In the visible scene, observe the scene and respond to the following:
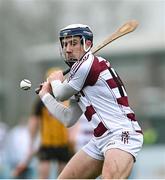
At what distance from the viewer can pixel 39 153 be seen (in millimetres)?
11906

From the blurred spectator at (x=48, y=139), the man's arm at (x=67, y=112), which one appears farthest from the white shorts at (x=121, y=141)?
the blurred spectator at (x=48, y=139)

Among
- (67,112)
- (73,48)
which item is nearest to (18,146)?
(67,112)

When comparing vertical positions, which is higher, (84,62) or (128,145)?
(84,62)

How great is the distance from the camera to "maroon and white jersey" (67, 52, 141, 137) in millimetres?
7281

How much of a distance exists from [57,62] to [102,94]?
79.4 ft

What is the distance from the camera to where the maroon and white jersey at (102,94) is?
23.9ft

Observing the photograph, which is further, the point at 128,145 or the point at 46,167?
the point at 46,167

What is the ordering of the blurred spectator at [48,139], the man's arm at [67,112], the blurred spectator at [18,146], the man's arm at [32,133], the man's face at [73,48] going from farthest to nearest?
the blurred spectator at [18,146], the man's arm at [32,133], the blurred spectator at [48,139], the man's arm at [67,112], the man's face at [73,48]

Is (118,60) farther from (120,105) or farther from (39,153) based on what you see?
(120,105)

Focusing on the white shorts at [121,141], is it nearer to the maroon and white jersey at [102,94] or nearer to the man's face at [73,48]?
the maroon and white jersey at [102,94]

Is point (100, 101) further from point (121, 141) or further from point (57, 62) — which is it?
point (57, 62)

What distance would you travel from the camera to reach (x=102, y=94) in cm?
732

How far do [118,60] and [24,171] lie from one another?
17.6 m

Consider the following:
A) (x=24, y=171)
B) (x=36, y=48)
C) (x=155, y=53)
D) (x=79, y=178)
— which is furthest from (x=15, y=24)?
(x=79, y=178)
